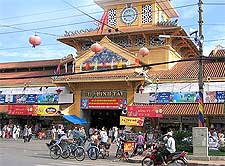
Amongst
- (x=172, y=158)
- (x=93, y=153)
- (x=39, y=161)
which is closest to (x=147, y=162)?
(x=172, y=158)

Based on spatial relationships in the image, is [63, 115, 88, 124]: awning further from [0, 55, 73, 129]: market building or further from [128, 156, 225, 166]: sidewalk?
[128, 156, 225, 166]: sidewalk

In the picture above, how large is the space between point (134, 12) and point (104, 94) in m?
9.19

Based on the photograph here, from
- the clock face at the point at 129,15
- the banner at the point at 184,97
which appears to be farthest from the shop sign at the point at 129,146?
the clock face at the point at 129,15

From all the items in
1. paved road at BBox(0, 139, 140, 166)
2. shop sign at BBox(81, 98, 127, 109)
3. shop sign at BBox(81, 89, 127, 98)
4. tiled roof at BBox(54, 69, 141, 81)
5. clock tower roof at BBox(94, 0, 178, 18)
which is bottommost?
paved road at BBox(0, 139, 140, 166)

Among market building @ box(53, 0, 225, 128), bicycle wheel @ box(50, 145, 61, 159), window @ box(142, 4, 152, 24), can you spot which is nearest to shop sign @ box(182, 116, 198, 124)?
market building @ box(53, 0, 225, 128)

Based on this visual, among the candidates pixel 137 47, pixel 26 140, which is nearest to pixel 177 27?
pixel 137 47

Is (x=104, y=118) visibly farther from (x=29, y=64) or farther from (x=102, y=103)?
(x=29, y=64)

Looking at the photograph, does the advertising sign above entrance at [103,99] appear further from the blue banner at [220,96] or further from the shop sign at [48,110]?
the blue banner at [220,96]

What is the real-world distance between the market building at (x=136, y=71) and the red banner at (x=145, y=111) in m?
0.08

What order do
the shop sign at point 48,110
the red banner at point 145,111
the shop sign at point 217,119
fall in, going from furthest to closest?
the shop sign at point 48,110
the red banner at point 145,111
the shop sign at point 217,119

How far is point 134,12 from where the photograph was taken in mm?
37625

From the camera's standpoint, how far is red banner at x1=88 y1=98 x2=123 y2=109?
32.6 metres

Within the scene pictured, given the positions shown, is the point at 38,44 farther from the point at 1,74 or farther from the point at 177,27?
the point at 1,74

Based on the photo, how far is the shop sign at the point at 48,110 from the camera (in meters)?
34.3
